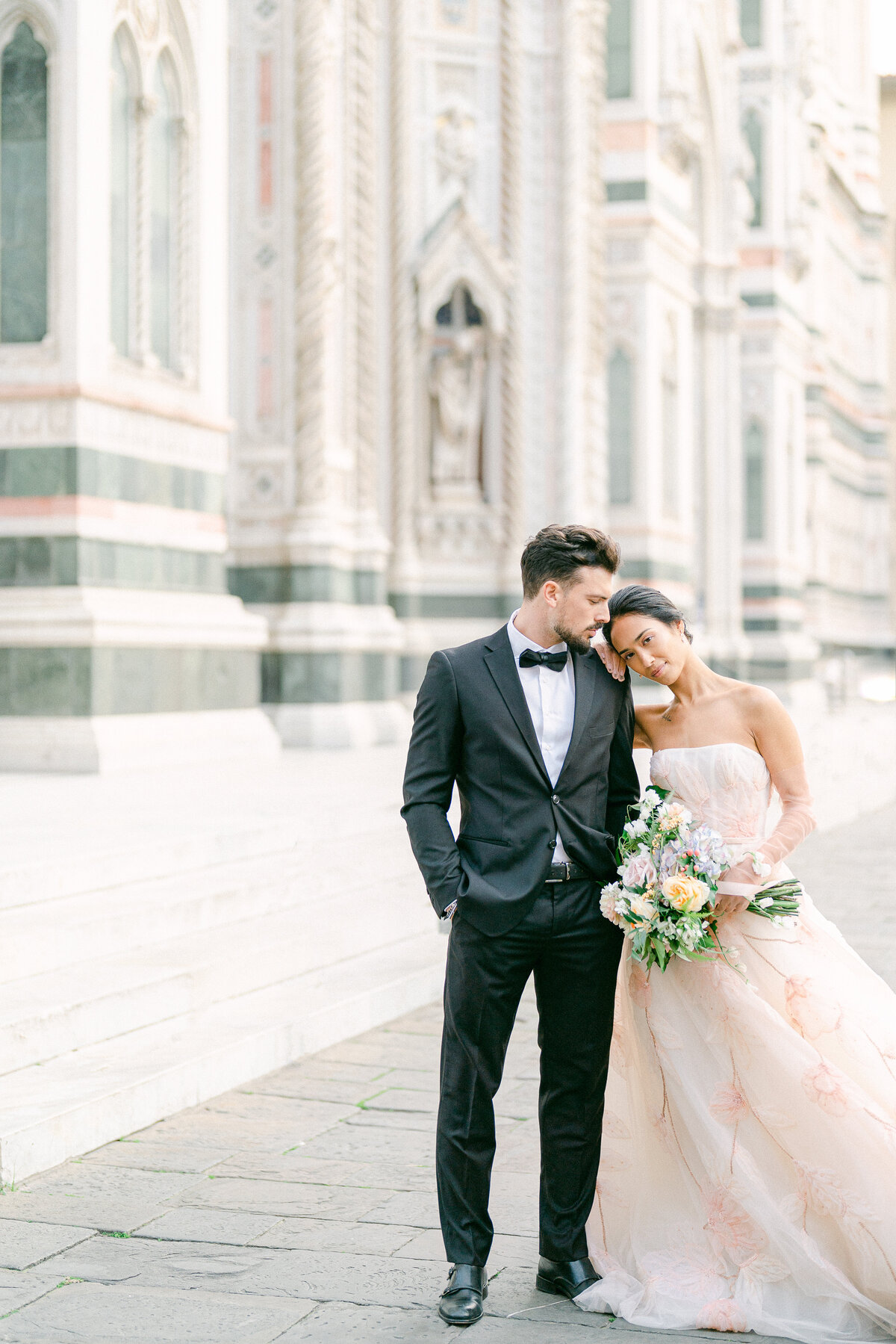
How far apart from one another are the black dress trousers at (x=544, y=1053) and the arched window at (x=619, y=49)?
16.4m

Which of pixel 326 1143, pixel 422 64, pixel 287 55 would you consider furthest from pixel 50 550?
pixel 422 64

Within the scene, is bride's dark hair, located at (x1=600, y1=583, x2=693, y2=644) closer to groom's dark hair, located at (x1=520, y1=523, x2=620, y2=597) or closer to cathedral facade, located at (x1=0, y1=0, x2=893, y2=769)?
groom's dark hair, located at (x1=520, y1=523, x2=620, y2=597)

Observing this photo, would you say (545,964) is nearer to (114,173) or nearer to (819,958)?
(819,958)

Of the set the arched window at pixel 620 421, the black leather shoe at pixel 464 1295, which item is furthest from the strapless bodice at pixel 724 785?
the arched window at pixel 620 421

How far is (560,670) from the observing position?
156 inches

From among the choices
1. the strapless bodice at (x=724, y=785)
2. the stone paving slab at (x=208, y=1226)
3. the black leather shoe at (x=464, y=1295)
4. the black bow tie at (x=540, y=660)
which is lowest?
the stone paving slab at (x=208, y=1226)

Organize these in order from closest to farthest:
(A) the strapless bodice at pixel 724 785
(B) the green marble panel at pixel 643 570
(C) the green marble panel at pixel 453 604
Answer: (A) the strapless bodice at pixel 724 785
(C) the green marble panel at pixel 453 604
(B) the green marble panel at pixel 643 570

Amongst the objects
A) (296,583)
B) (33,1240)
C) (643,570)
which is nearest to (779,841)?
(33,1240)

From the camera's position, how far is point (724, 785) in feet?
13.6

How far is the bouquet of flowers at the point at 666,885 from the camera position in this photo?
3801 mm

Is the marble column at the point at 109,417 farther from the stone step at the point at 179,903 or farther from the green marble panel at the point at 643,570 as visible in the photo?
the green marble panel at the point at 643,570

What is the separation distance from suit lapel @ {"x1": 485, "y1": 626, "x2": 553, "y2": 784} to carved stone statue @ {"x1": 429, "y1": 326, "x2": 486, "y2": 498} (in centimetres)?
1208

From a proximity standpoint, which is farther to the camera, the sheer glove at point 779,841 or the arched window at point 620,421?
the arched window at point 620,421

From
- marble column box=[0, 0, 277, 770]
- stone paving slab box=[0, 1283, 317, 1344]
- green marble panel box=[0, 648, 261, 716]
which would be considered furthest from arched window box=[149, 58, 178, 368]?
stone paving slab box=[0, 1283, 317, 1344]
